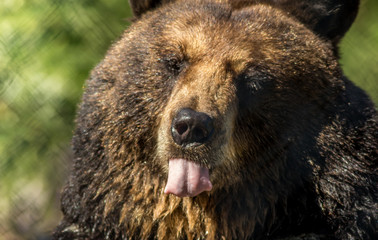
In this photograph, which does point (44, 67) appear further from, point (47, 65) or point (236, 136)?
point (236, 136)

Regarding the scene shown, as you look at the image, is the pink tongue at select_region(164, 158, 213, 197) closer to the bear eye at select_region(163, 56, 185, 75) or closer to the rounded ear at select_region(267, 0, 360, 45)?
the bear eye at select_region(163, 56, 185, 75)

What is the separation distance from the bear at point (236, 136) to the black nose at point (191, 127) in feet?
0.26

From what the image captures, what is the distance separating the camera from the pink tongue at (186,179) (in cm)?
374

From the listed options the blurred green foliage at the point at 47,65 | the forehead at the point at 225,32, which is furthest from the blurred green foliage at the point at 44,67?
the forehead at the point at 225,32

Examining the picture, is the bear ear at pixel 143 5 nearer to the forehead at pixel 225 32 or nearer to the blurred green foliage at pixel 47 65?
the forehead at pixel 225 32

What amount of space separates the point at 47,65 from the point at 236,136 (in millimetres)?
2870

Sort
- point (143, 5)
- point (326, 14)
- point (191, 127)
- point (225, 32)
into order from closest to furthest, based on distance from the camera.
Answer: point (191, 127) → point (225, 32) → point (326, 14) → point (143, 5)

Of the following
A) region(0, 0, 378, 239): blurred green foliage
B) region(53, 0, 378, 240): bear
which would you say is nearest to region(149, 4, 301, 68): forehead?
region(53, 0, 378, 240): bear

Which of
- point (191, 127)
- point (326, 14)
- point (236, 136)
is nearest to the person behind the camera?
point (191, 127)

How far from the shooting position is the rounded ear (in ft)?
14.5

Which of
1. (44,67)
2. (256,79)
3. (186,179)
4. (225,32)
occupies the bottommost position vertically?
(44,67)

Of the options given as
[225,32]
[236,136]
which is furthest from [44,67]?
[236,136]

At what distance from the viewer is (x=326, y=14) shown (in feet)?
14.5

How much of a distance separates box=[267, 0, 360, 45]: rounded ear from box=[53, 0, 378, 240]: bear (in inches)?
4.7
